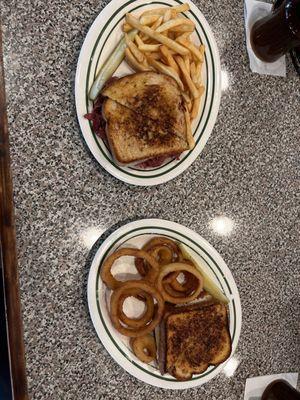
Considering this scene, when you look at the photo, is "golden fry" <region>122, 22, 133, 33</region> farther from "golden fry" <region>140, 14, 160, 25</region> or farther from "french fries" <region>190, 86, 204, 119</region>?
"french fries" <region>190, 86, 204, 119</region>

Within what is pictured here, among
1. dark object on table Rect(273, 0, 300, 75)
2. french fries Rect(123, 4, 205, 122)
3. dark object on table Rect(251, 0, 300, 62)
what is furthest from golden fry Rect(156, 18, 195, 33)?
dark object on table Rect(273, 0, 300, 75)

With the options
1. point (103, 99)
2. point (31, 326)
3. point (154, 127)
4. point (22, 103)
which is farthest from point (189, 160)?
point (31, 326)

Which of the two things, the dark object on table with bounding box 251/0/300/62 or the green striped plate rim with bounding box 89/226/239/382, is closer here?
the green striped plate rim with bounding box 89/226/239/382

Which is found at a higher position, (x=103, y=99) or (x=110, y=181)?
(x=103, y=99)

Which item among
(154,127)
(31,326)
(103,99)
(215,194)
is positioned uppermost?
(103,99)

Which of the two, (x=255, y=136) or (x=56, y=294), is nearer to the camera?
(x=56, y=294)

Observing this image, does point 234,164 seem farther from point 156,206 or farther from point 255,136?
point 156,206
